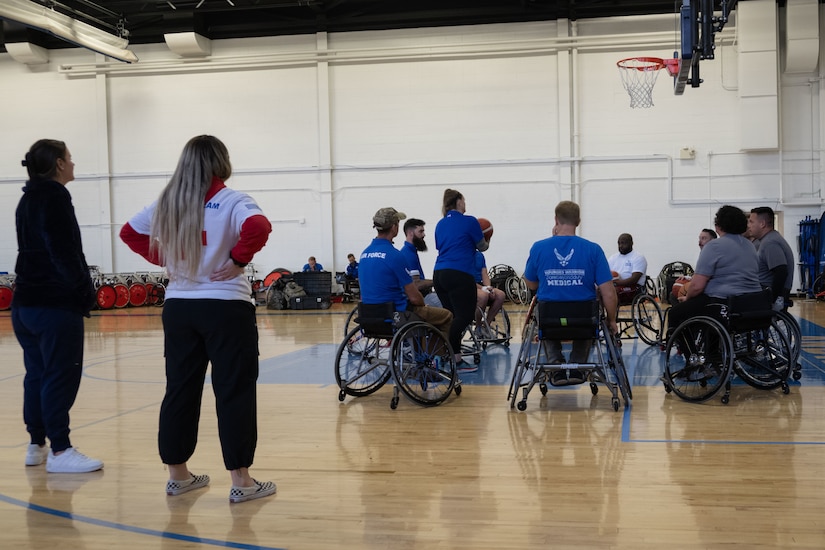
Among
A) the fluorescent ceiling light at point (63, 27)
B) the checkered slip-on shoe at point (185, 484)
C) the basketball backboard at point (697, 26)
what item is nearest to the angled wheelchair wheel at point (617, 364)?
the checkered slip-on shoe at point (185, 484)

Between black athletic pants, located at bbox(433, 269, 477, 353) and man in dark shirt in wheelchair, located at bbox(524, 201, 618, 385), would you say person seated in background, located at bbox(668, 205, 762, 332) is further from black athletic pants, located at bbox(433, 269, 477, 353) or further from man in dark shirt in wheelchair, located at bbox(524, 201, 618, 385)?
black athletic pants, located at bbox(433, 269, 477, 353)

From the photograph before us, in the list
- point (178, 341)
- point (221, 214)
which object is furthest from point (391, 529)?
point (221, 214)

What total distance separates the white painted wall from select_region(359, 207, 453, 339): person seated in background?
402 inches

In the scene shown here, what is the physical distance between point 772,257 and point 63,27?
12.0m

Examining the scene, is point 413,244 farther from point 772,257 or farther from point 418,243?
point 772,257

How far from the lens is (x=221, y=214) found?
3.04m

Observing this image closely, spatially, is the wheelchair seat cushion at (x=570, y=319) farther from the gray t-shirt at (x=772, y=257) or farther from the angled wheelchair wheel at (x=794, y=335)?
the gray t-shirt at (x=772, y=257)

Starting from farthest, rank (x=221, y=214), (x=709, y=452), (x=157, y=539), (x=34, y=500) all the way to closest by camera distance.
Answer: (x=709, y=452), (x=34, y=500), (x=221, y=214), (x=157, y=539)

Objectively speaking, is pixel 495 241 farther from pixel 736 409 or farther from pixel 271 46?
pixel 736 409

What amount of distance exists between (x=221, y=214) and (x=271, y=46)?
13751 millimetres

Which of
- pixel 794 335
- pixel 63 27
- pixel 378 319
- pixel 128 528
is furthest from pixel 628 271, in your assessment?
pixel 63 27

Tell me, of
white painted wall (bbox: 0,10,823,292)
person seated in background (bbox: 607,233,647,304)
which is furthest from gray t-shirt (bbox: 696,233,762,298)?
white painted wall (bbox: 0,10,823,292)

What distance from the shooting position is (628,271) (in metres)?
7.86

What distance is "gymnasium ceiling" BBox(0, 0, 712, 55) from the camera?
584 inches
